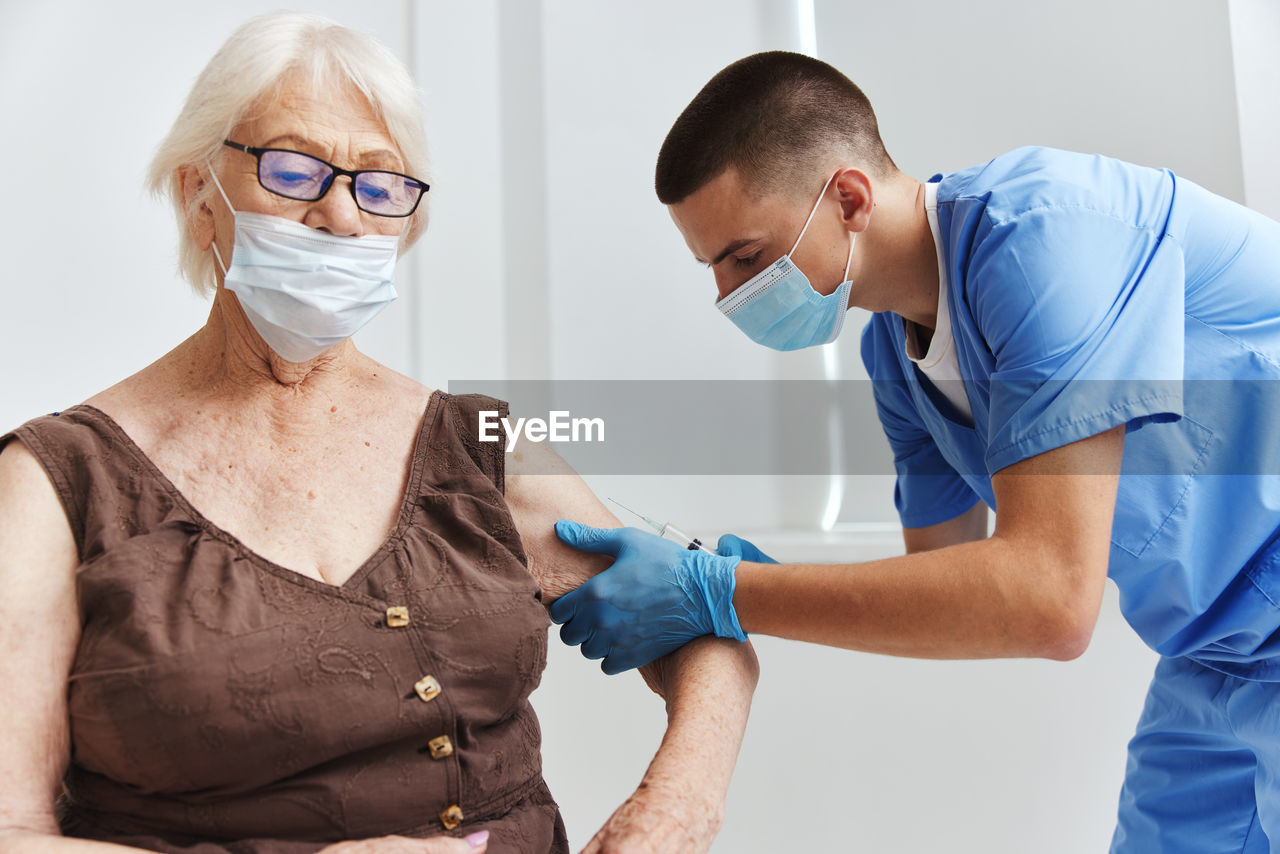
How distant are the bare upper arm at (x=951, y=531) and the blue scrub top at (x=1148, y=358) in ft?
1.42

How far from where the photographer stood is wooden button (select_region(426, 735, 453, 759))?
105 cm

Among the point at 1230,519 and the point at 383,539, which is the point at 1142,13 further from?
the point at 383,539

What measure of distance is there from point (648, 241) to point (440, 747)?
5.83 ft

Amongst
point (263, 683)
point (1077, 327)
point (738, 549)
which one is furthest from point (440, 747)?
point (1077, 327)

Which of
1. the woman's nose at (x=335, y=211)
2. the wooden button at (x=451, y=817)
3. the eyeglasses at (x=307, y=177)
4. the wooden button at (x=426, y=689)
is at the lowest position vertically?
the wooden button at (x=451, y=817)

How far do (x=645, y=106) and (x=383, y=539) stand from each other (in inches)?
70.6

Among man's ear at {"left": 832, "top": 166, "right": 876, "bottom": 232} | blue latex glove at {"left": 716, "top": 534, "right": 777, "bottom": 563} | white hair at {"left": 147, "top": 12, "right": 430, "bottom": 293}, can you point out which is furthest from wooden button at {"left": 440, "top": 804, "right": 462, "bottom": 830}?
man's ear at {"left": 832, "top": 166, "right": 876, "bottom": 232}

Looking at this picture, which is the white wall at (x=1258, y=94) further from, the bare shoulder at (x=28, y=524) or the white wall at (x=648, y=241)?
the bare shoulder at (x=28, y=524)

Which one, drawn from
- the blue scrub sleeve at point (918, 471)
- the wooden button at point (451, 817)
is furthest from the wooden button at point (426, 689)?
the blue scrub sleeve at point (918, 471)

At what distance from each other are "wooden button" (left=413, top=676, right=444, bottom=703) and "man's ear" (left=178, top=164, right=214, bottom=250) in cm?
66

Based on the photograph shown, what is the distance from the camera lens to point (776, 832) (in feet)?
7.09

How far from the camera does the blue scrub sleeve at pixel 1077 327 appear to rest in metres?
1.12

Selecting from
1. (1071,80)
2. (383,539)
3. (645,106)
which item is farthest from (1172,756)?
(645,106)

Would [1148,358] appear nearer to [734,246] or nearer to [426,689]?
[734,246]
